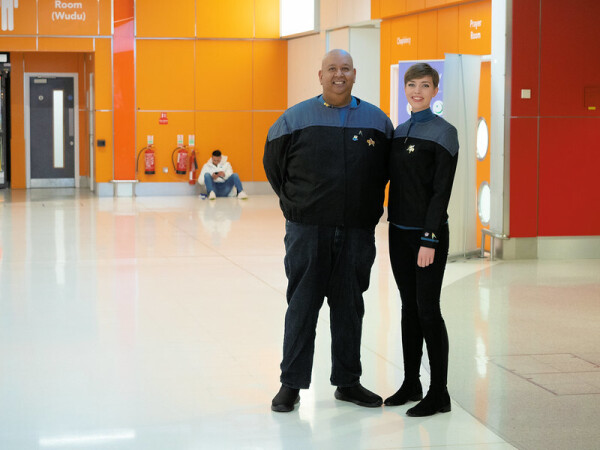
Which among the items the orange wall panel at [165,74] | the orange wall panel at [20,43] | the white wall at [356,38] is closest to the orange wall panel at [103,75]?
Answer: the orange wall panel at [165,74]

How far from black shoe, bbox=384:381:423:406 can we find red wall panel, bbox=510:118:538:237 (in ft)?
18.0

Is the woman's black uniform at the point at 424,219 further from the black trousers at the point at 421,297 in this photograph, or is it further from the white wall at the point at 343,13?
the white wall at the point at 343,13

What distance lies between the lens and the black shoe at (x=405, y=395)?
447 cm

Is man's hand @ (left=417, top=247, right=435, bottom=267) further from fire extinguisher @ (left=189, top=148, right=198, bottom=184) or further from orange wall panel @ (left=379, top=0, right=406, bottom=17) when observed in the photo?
fire extinguisher @ (left=189, top=148, right=198, bottom=184)

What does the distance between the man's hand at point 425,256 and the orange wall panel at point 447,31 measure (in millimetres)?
8095

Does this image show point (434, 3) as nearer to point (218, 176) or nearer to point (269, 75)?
point (218, 176)

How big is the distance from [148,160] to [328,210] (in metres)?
14.2

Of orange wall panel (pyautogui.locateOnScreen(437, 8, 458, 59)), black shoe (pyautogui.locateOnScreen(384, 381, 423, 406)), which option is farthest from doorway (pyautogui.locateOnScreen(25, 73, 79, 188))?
black shoe (pyautogui.locateOnScreen(384, 381, 423, 406))

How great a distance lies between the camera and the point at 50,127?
19.7 metres

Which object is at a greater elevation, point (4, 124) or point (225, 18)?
point (225, 18)

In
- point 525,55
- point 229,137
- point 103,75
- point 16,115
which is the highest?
point 103,75

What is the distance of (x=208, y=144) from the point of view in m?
18.6

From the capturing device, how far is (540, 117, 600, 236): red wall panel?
31.9ft

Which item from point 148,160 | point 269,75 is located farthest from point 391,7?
point 148,160
